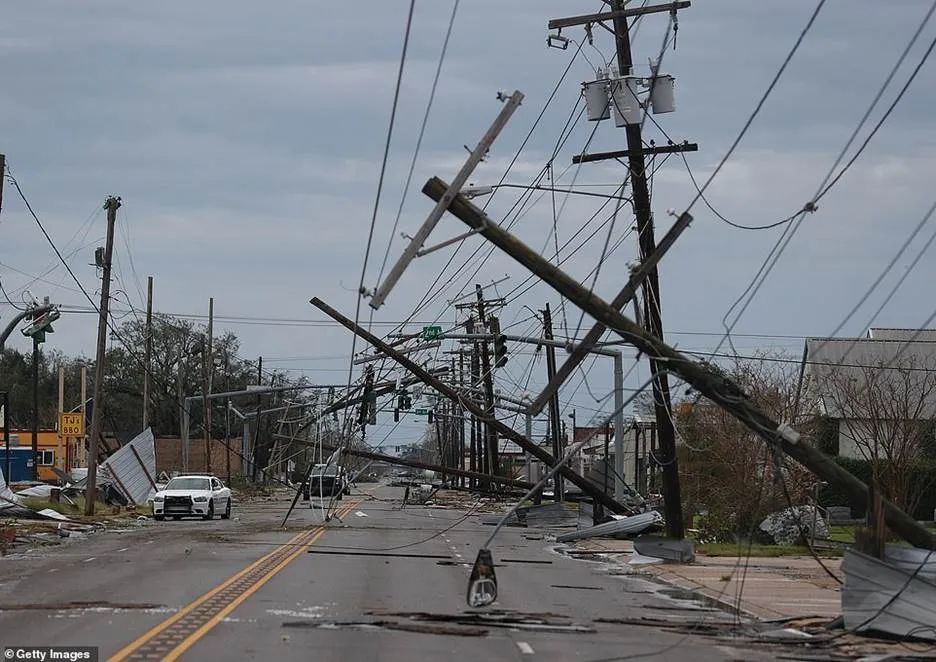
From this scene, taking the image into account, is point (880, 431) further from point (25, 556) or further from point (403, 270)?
point (403, 270)

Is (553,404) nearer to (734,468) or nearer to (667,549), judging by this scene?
(734,468)

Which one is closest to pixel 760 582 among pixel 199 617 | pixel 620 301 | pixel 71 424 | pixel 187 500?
pixel 620 301

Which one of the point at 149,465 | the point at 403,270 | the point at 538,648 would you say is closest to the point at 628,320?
the point at 403,270

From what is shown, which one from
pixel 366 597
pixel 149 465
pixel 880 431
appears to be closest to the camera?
pixel 366 597

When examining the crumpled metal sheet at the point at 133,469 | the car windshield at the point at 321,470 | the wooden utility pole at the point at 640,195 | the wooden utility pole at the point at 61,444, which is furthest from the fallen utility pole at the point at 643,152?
the wooden utility pole at the point at 61,444

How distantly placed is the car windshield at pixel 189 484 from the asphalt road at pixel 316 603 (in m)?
13.6

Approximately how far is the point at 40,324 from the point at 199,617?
2784 centimetres

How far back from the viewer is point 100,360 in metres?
45.2

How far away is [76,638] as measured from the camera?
13523 mm

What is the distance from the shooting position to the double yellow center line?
12.6 meters

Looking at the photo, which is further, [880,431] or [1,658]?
[880,431]

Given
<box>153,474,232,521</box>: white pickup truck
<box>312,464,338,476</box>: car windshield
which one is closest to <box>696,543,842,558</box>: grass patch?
<box>312,464,338,476</box>: car windshield

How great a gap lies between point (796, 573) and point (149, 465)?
4030 centimetres

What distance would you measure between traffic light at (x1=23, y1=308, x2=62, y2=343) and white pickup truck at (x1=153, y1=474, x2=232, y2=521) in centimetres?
780
